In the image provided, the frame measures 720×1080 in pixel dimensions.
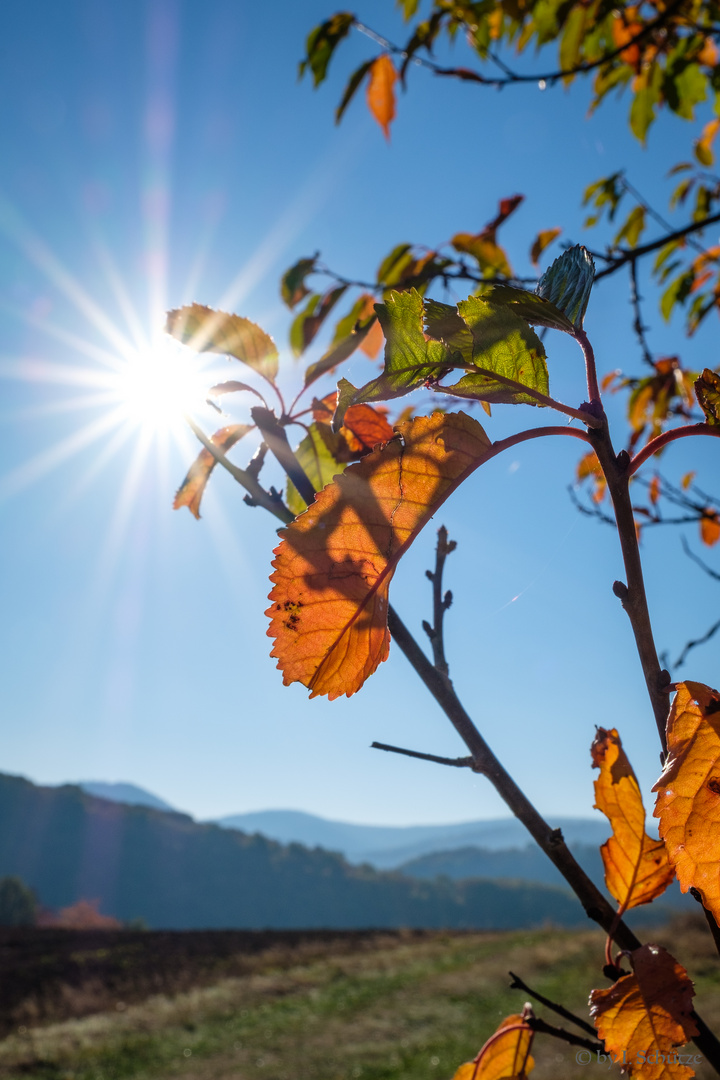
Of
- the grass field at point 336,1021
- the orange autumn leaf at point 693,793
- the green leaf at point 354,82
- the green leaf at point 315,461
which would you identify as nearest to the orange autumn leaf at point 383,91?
the green leaf at point 354,82

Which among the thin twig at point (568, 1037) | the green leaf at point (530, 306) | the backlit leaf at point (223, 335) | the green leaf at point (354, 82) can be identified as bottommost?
the thin twig at point (568, 1037)

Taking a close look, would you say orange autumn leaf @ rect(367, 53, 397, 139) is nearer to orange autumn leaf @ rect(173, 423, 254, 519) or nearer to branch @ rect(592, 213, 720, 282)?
branch @ rect(592, 213, 720, 282)

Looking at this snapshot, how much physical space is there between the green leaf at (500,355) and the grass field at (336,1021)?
35.4 ft

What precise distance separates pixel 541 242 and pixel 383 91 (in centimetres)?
75

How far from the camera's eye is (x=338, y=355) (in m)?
0.84

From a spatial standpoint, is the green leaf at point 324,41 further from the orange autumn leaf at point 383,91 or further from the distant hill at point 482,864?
the distant hill at point 482,864

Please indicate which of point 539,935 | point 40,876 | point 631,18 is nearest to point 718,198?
point 631,18

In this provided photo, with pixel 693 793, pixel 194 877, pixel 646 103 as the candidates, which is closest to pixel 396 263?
pixel 646 103

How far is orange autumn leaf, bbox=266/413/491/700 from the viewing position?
17.2 inches

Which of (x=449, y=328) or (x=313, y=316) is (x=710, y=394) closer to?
(x=449, y=328)

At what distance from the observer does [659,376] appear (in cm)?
253

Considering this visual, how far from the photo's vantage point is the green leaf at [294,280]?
1688 mm

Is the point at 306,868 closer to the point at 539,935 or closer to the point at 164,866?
the point at 164,866

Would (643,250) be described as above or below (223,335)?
above
